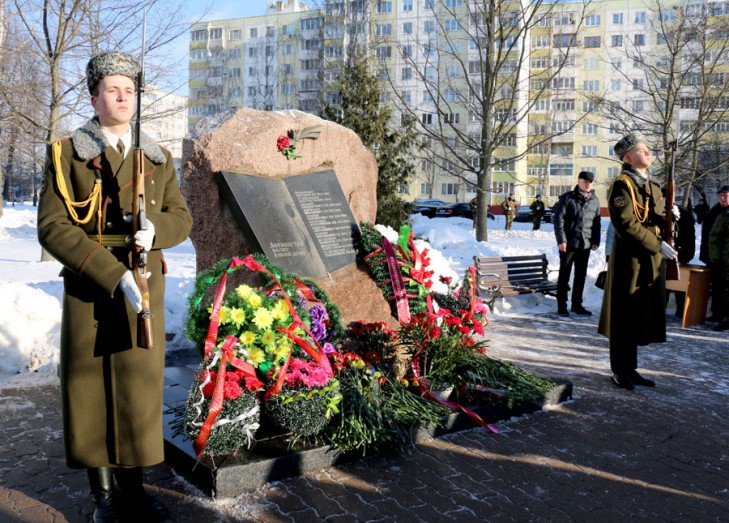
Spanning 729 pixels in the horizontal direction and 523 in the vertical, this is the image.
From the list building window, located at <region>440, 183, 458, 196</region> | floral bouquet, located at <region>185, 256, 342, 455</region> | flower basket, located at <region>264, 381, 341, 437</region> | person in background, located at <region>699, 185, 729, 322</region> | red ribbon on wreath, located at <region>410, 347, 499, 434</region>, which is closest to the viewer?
floral bouquet, located at <region>185, 256, 342, 455</region>

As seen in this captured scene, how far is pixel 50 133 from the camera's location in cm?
1285

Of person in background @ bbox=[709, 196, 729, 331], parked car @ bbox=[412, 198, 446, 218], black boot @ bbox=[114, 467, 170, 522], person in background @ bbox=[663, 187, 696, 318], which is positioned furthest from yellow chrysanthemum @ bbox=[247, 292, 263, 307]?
parked car @ bbox=[412, 198, 446, 218]

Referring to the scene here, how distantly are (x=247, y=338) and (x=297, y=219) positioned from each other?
5.50 feet

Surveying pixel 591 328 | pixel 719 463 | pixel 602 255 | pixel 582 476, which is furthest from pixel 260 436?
pixel 602 255

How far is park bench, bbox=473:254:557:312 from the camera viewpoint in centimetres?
980

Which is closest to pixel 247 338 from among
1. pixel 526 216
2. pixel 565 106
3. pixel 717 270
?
pixel 717 270

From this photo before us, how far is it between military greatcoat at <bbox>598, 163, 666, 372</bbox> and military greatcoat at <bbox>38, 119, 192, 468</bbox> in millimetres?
3890

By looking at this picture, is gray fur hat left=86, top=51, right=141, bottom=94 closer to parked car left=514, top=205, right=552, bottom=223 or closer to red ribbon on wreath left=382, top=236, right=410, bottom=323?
red ribbon on wreath left=382, top=236, right=410, bottom=323

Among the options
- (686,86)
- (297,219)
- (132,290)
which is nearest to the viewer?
(132,290)

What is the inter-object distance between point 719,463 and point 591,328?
459cm

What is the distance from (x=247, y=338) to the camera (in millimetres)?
3754

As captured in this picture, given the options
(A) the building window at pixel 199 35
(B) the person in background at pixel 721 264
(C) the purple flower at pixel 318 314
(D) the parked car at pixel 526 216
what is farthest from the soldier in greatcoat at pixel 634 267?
(A) the building window at pixel 199 35

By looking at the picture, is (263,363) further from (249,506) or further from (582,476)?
(582,476)

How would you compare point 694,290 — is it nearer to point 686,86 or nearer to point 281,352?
point 281,352
